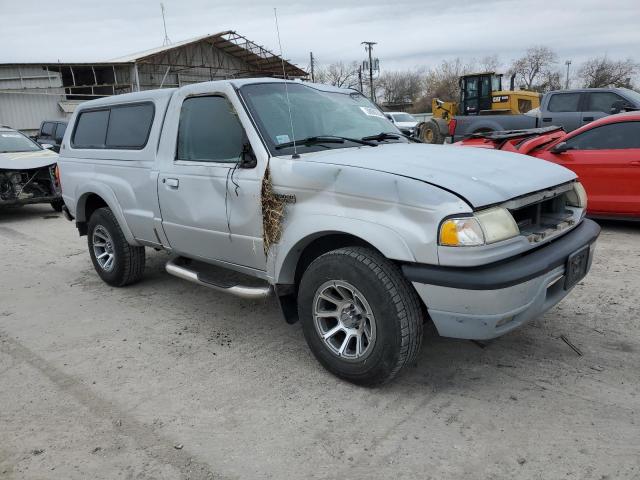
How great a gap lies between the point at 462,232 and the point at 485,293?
0.33m

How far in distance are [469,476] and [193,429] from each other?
147cm

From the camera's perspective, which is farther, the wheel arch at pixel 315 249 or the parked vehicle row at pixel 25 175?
the parked vehicle row at pixel 25 175

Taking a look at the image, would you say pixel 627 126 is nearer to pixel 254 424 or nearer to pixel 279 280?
pixel 279 280

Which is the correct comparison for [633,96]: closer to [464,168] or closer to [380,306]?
[464,168]

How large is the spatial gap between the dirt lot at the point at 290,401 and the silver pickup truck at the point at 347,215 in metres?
0.37

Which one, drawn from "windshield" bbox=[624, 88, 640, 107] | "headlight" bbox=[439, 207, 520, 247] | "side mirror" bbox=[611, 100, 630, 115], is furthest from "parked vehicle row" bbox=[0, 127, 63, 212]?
"windshield" bbox=[624, 88, 640, 107]

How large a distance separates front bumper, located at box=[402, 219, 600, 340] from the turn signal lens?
0.15 metres

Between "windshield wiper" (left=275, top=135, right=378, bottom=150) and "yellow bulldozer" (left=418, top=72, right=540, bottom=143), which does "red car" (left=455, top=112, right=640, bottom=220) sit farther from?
"yellow bulldozer" (left=418, top=72, right=540, bottom=143)

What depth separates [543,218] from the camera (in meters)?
3.39

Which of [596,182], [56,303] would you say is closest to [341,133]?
[56,303]

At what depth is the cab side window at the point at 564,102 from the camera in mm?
11781

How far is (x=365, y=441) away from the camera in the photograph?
2.72 metres

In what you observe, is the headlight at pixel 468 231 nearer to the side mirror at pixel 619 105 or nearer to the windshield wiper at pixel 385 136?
the windshield wiper at pixel 385 136

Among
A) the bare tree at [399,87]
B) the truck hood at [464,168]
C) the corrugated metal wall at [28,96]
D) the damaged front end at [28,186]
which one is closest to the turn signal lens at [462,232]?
the truck hood at [464,168]
